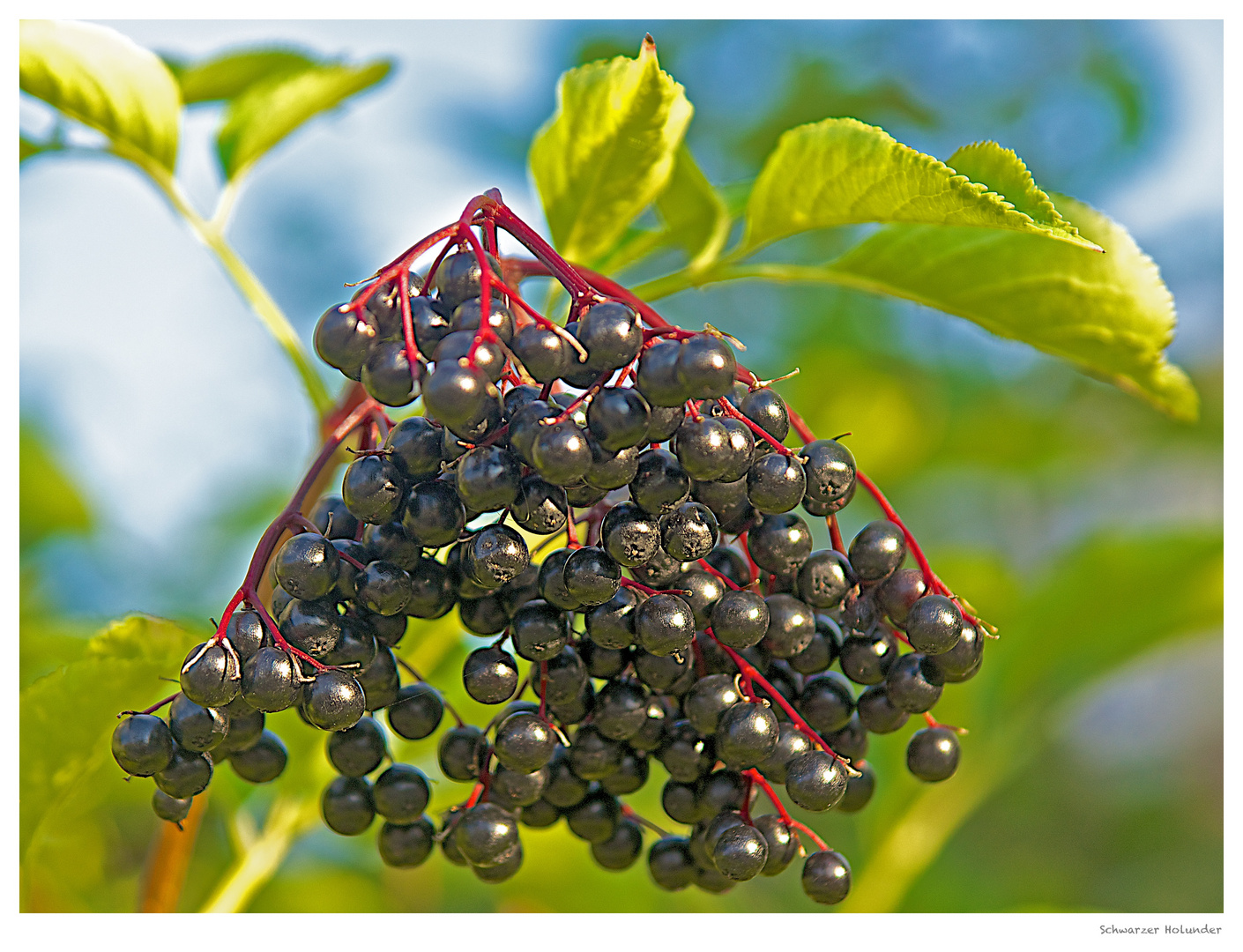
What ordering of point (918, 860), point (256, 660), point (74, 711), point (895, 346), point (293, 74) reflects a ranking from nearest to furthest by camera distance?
point (256, 660), point (74, 711), point (293, 74), point (918, 860), point (895, 346)

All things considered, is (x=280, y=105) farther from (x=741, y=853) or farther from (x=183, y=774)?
(x=741, y=853)

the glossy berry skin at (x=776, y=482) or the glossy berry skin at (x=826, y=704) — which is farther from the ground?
the glossy berry skin at (x=776, y=482)

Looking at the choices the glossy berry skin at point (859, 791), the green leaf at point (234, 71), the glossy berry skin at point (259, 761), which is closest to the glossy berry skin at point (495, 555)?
the glossy berry skin at point (259, 761)

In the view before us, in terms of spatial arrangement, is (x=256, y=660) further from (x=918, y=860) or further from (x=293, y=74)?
(x=918, y=860)

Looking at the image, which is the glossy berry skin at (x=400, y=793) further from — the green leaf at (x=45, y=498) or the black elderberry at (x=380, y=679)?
the green leaf at (x=45, y=498)

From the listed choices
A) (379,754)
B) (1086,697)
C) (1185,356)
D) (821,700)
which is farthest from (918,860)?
(1185,356)
